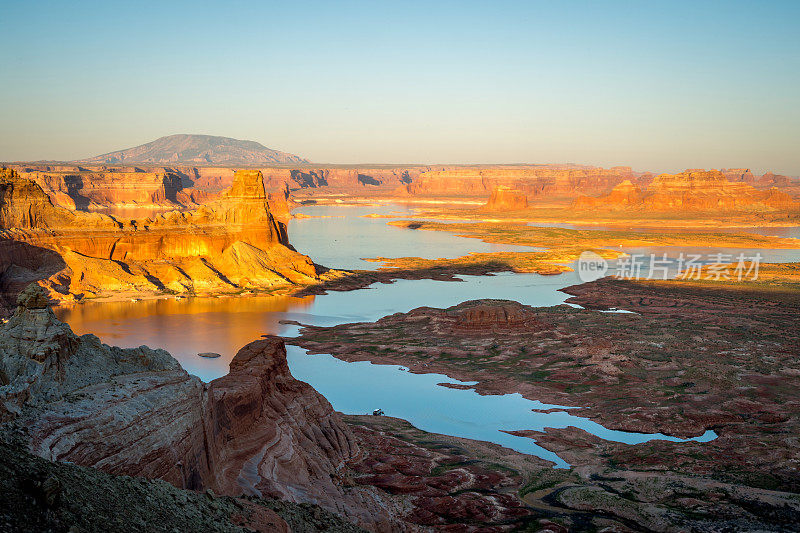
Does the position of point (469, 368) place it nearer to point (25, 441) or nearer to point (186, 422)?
point (186, 422)

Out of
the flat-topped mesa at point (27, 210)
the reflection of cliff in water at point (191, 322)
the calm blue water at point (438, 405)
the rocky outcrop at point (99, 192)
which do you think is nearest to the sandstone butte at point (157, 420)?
the calm blue water at point (438, 405)

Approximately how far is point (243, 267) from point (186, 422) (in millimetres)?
55413

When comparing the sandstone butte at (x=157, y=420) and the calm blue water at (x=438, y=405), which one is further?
the calm blue water at (x=438, y=405)

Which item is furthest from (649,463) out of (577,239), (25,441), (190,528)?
(577,239)

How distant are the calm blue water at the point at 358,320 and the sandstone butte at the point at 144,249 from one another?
492cm

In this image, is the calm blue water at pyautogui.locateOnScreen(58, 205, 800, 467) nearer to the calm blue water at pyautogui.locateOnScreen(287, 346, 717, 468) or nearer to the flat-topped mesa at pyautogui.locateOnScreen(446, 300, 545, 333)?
the calm blue water at pyautogui.locateOnScreen(287, 346, 717, 468)

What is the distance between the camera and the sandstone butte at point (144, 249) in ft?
194

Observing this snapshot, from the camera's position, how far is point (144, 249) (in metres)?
67.9

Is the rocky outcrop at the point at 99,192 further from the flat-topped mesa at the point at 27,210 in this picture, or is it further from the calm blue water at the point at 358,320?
the flat-topped mesa at the point at 27,210

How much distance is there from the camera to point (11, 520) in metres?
8.80

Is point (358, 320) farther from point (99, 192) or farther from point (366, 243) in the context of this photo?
point (99, 192)

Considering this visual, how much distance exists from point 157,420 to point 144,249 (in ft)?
187

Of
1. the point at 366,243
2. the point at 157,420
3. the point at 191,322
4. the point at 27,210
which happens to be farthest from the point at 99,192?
the point at 157,420

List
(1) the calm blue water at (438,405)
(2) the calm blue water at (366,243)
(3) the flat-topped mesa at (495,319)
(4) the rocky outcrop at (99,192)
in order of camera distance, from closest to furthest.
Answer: (1) the calm blue water at (438,405), (3) the flat-topped mesa at (495,319), (2) the calm blue water at (366,243), (4) the rocky outcrop at (99,192)
